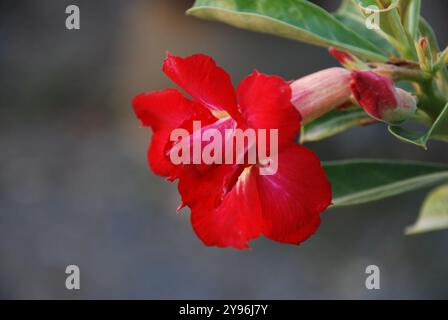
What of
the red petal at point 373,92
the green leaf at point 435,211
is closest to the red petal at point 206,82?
the red petal at point 373,92

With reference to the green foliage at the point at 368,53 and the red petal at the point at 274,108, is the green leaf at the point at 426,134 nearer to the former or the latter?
the green foliage at the point at 368,53

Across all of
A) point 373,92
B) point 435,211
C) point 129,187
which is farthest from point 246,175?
point 129,187

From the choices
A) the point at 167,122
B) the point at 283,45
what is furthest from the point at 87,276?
the point at 167,122

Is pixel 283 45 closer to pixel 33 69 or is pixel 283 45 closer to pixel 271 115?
pixel 33 69

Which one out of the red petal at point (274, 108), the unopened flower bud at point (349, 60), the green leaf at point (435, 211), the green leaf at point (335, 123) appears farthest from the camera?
the green leaf at point (435, 211)

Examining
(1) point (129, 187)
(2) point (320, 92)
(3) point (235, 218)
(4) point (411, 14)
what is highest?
(1) point (129, 187)

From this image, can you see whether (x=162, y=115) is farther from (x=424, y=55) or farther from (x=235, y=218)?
(x=424, y=55)
